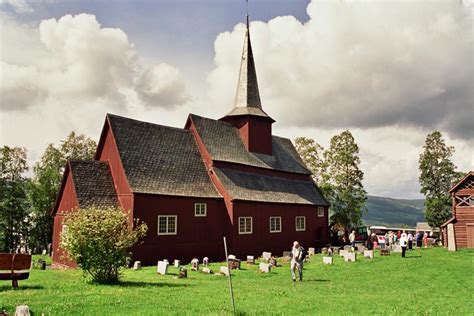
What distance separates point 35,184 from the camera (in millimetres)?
47656

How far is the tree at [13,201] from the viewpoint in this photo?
46094 mm

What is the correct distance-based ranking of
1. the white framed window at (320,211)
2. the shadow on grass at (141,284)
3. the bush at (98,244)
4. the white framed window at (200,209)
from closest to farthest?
the bush at (98,244) < the shadow on grass at (141,284) < the white framed window at (200,209) < the white framed window at (320,211)

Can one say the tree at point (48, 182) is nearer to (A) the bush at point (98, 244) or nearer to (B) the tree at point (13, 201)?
(B) the tree at point (13, 201)

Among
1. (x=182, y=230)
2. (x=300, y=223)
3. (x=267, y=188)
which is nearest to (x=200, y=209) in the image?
Result: (x=182, y=230)

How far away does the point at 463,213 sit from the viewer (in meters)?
36.4

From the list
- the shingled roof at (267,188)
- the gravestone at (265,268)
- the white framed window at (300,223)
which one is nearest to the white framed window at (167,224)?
the shingled roof at (267,188)

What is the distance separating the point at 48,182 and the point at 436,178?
1925 inches

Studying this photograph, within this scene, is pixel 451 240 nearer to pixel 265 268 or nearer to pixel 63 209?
pixel 265 268

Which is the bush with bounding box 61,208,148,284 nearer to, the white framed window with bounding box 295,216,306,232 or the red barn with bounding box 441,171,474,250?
the white framed window with bounding box 295,216,306,232

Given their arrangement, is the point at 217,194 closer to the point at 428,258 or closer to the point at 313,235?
the point at 313,235

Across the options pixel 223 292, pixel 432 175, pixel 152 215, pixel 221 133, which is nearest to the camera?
pixel 223 292

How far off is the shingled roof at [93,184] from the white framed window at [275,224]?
1411 cm

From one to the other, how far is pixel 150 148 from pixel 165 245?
788 centimetres

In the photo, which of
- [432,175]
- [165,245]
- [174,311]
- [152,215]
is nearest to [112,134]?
[152,215]
